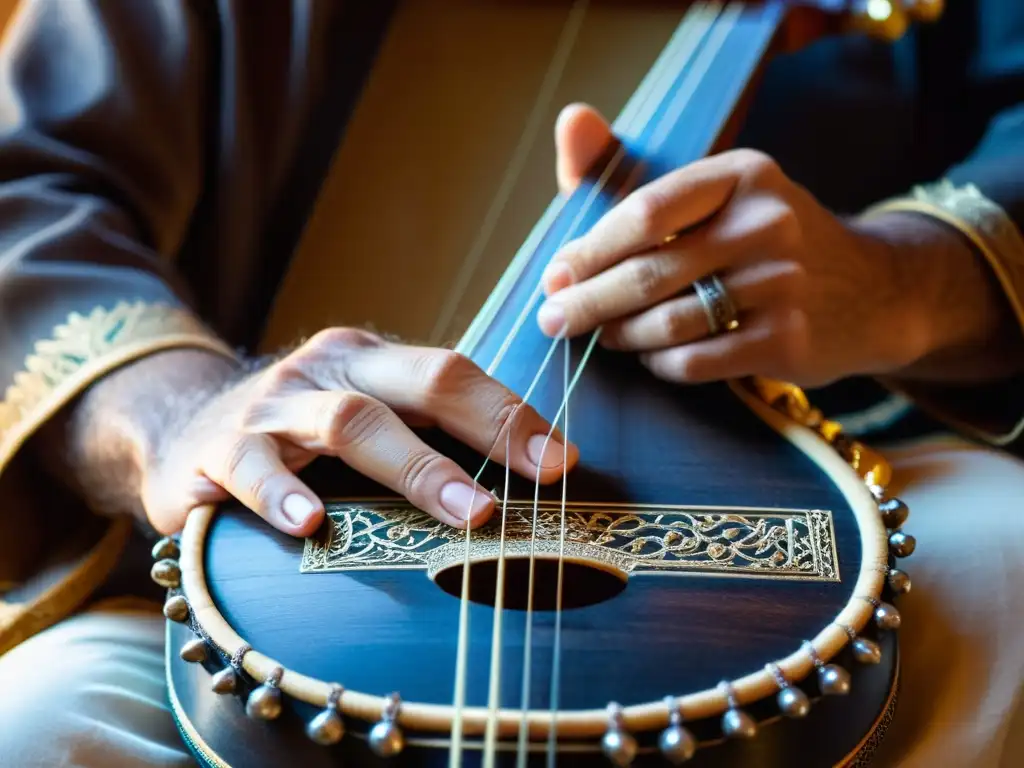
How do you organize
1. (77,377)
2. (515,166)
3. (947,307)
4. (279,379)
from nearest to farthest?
(279,379)
(77,377)
(947,307)
(515,166)

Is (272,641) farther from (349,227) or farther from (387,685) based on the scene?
(349,227)

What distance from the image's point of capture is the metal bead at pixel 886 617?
1.64 feet

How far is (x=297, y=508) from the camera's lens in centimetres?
57

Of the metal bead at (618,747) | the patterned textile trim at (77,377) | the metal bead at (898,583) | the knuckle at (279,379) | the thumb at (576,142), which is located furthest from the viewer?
the thumb at (576,142)

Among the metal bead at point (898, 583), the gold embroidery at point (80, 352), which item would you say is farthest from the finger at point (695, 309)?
the gold embroidery at point (80, 352)

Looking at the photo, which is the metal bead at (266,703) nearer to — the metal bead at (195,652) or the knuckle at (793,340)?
the metal bead at (195,652)

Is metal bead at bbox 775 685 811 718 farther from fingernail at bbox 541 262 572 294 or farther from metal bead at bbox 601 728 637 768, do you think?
fingernail at bbox 541 262 572 294

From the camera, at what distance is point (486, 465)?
1.99 feet

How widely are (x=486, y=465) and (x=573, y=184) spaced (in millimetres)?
375

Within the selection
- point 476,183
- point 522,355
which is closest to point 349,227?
point 476,183

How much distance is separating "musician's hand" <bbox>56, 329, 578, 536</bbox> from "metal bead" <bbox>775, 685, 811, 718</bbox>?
0.19 meters

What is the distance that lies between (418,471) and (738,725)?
9.2 inches

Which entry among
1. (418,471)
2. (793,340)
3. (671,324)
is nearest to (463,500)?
(418,471)

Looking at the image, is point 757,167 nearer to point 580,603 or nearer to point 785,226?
point 785,226
